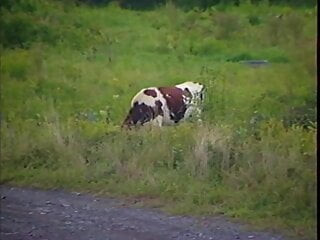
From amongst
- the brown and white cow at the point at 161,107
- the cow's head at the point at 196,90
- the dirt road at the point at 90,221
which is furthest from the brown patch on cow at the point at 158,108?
the dirt road at the point at 90,221

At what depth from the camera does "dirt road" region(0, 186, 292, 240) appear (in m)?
2.44

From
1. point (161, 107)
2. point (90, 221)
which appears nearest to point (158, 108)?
point (161, 107)

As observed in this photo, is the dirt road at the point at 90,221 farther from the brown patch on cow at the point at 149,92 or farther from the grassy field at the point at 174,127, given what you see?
the brown patch on cow at the point at 149,92

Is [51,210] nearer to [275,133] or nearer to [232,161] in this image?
[232,161]

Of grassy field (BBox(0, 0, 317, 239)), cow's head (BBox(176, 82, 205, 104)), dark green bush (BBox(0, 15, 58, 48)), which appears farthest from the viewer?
dark green bush (BBox(0, 15, 58, 48))

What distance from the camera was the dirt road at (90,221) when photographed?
244 cm

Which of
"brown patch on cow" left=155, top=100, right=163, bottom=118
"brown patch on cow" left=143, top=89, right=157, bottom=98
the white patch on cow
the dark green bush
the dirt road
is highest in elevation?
the dark green bush

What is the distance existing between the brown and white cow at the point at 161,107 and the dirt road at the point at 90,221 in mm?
303

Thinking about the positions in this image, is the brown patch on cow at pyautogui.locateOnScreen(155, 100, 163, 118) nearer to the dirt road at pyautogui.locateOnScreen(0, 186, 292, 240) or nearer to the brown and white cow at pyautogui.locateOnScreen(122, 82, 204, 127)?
the brown and white cow at pyautogui.locateOnScreen(122, 82, 204, 127)

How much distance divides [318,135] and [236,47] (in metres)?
0.41

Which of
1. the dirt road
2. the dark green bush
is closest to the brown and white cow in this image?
the dirt road

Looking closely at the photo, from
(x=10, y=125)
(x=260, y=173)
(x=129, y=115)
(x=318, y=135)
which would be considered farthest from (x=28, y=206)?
(x=318, y=135)

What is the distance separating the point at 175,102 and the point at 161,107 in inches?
2.1

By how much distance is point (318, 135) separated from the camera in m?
2.33
